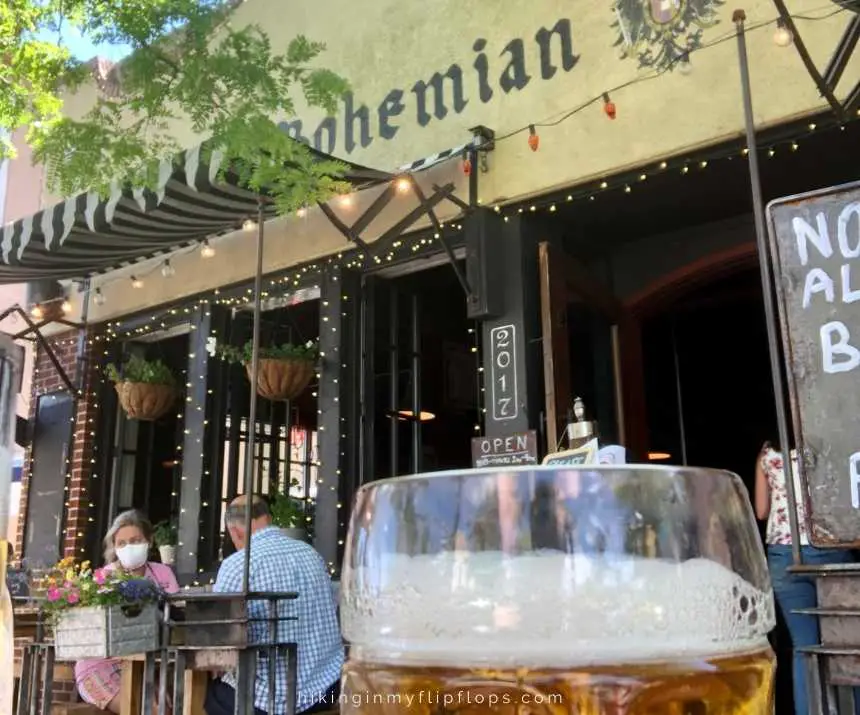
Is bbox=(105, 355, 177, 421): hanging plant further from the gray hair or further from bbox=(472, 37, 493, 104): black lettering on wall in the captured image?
bbox=(472, 37, 493, 104): black lettering on wall

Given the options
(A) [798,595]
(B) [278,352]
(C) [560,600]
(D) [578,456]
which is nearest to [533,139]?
(D) [578,456]

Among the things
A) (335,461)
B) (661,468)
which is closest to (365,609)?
(661,468)

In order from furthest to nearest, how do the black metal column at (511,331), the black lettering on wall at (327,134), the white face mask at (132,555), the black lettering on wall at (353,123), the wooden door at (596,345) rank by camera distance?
the black lettering on wall at (327,134), the black lettering on wall at (353,123), the wooden door at (596,345), the black metal column at (511,331), the white face mask at (132,555)

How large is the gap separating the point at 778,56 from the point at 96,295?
5.40m

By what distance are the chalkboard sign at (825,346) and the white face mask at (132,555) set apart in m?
3.38

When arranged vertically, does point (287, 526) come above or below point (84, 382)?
below

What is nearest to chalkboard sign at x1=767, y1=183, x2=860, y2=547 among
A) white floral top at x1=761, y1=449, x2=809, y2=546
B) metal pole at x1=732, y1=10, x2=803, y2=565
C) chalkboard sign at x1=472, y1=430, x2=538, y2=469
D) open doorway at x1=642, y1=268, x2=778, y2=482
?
metal pole at x1=732, y1=10, x2=803, y2=565

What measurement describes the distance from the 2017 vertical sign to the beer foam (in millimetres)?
4012

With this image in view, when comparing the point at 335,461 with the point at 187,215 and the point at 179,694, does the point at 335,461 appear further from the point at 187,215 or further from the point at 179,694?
the point at 179,694

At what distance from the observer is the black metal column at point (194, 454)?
5.93 m

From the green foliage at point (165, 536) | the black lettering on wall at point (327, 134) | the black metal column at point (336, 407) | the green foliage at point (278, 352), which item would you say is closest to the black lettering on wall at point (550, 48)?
the black lettering on wall at point (327, 134)

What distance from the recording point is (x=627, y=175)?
4.53 metres

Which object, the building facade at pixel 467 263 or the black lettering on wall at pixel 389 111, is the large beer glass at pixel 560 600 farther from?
the black lettering on wall at pixel 389 111

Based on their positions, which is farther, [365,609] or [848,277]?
[848,277]
